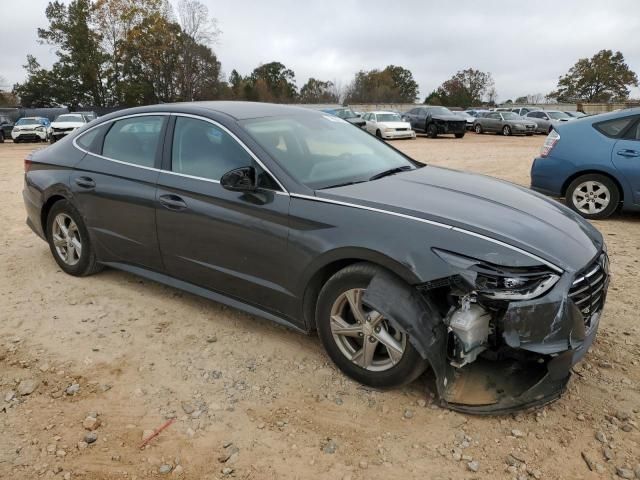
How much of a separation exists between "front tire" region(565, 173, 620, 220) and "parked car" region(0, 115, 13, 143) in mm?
30878

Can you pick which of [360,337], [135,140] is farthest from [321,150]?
[135,140]

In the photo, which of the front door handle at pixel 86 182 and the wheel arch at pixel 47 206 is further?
the wheel arch at pixel 47 206

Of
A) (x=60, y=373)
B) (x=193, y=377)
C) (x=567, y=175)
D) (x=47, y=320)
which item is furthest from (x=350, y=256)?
(x=567, y=175)

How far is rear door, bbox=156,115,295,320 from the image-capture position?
10.6 feet

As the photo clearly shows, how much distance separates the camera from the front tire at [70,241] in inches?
178

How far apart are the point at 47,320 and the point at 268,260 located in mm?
1927

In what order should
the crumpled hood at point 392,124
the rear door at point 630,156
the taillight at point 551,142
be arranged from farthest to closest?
the crumpled hood at point 392,124
the taillight at point 551,142
the rear door at point 630,156

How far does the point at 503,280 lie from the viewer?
99.7 inches

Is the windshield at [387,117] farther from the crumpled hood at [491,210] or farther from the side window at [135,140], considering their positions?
the crumpled hood at [491,210]

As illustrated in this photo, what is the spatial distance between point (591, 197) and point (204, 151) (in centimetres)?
542

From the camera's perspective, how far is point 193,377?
3150mm

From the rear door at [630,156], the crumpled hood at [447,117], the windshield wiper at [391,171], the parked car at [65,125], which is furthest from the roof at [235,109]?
the crumpled hood at [447,117]

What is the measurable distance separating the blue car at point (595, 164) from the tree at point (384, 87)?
216ft

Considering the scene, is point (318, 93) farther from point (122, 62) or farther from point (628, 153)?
point (628, 153)
